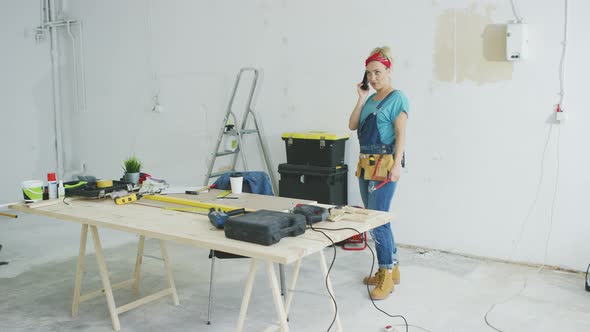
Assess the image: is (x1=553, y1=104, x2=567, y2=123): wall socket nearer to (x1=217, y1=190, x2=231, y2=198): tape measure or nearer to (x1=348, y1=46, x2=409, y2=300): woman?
(x1=348, y1=46, x2=409, y2=300): woman

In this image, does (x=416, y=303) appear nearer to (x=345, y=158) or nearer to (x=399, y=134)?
(x=399, y=134)

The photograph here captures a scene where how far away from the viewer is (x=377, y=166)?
3.10m

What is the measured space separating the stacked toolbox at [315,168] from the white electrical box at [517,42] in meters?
1.35

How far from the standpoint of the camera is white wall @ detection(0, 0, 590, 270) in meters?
3.55

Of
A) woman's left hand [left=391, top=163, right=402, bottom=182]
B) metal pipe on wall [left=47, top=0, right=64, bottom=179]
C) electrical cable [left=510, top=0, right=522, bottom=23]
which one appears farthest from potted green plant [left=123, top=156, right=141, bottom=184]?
metal pipe on wall [left=47, top=0, right=64, bottom=179]

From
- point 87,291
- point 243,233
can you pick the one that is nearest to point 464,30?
point 243,233

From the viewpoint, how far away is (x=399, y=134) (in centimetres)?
304

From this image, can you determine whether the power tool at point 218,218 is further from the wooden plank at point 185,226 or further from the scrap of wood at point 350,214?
the scrap of wood at point 350,214

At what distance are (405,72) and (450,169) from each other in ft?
2.60

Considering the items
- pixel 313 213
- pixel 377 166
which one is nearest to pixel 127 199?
pixel 313 213

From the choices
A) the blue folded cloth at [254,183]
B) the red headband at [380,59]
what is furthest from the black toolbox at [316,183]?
the red headband at [380,59]

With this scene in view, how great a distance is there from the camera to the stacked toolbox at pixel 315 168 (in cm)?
416

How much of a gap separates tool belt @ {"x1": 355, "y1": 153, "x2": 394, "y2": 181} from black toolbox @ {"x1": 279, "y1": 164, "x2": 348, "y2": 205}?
3.28ft

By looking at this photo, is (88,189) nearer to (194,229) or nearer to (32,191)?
(32,191)
